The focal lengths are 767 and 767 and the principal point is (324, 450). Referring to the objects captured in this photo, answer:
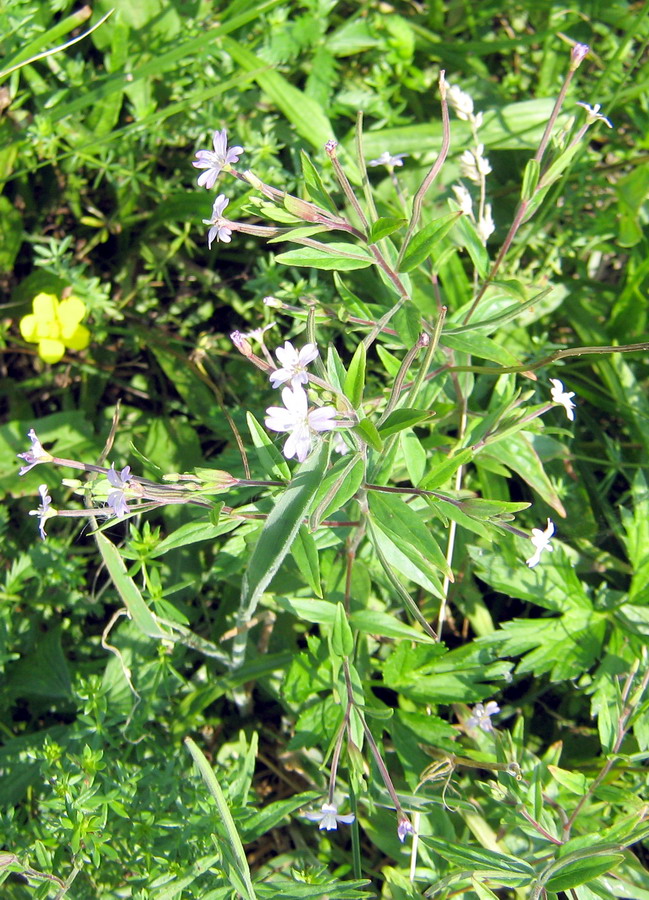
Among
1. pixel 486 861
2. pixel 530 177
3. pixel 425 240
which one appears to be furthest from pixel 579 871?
pixel 530 177

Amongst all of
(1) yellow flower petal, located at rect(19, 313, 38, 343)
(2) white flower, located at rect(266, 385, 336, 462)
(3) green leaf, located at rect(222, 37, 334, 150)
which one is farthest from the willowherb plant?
(1) yellow flower petal, located at rect(19, 313, 38, 343)

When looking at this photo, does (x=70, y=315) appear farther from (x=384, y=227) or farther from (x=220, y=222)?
(x=384, y=227)

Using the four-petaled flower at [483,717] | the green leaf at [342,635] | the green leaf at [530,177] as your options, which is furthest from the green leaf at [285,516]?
the four-petaled flower at [483,717]

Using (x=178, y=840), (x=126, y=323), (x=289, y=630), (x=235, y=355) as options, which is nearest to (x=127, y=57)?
(x=126, y=323)

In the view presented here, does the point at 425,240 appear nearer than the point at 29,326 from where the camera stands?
Yes

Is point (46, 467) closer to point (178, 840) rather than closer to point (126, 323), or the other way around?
point (126, 323)

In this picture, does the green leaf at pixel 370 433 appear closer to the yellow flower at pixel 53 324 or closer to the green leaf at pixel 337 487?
the green leaf at pixel 337 487

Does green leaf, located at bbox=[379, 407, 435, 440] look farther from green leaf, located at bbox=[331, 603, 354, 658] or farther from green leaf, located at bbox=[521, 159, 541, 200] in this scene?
green leaf, located at bbox=[521, 159, 541, 200]
